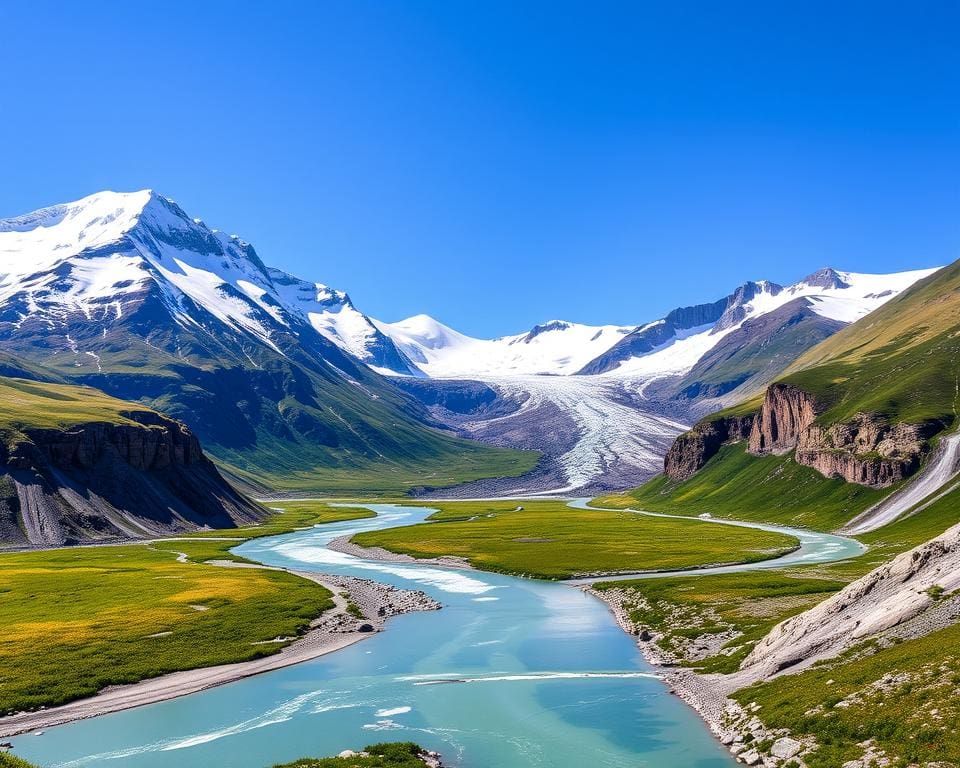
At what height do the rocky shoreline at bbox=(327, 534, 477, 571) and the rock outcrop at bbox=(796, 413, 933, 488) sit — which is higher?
the rock outcrop at bbox=(796, 413, 933, 488)

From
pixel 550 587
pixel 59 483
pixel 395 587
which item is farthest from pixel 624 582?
pixel 59 483

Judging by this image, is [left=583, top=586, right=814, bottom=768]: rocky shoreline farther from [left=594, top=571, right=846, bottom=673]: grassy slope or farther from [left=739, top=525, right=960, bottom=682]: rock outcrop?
[left=739, top=525, right=960, bottom=682]: rock outcrop

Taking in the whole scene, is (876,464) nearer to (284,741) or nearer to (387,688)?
(387,688)

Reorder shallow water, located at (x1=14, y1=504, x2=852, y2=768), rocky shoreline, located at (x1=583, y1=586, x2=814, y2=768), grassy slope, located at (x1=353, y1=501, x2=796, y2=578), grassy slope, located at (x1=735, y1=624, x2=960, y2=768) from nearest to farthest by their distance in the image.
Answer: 1. grassy slope, located at (x1=735, y1=624, x2=960, y2=768)
2. rocky shoreline, located at (x1=583, y1=586, x2=814, y2=768)
3. shallow water, located at (x1=14, y1=504, x2=852, y2=768)
4. grassy slope, located at (x1=353, y1=501, x2=796, y2=578)

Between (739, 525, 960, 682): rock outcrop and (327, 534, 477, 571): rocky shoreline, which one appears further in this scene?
(327, 534, 477, 571): rocky shoreline

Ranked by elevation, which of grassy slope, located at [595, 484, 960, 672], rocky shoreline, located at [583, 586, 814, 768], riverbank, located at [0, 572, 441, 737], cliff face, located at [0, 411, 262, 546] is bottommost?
grassy slope, located at [595, 484, 960, 672]

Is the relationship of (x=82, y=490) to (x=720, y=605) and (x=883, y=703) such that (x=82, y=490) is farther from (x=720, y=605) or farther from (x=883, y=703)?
(x=883, y=703)

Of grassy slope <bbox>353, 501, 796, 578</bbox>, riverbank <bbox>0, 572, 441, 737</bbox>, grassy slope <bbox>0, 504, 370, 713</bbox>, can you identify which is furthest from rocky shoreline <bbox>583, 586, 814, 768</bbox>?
grassy slope <bbox>353, 501, 796, 578</bbox>

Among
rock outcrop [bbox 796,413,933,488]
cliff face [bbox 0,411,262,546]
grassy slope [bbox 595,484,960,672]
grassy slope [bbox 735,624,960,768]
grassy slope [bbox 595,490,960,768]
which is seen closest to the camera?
grassy slope [bbox 735,624,960,768]
